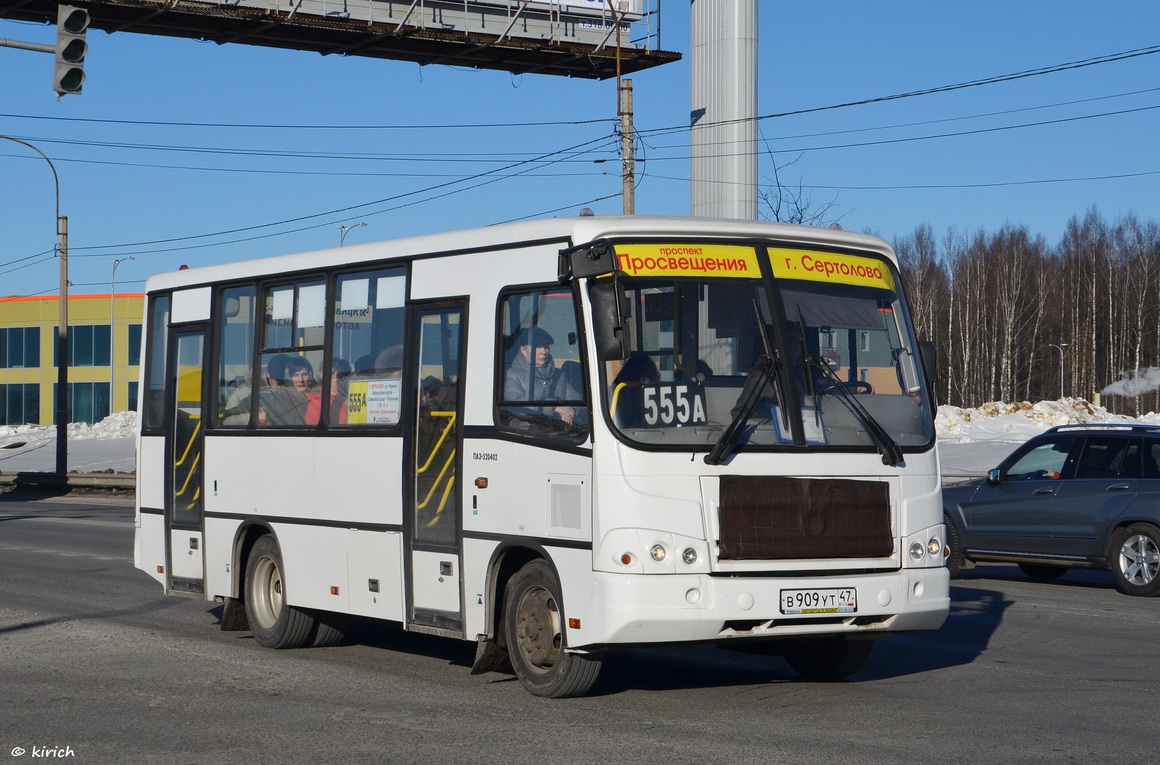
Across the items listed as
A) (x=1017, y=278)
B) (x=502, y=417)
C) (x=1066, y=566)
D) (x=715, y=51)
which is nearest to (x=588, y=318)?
(x=502, y=417)

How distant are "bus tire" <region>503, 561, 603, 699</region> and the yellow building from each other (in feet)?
254

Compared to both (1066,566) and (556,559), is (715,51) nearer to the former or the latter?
(1066,566)

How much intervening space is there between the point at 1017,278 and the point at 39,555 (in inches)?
3091

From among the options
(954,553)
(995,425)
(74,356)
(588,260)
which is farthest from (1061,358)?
(588,260)

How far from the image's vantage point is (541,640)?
8656mm

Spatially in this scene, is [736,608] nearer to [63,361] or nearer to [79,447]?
[63,361]

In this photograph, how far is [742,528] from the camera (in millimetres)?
Result: 8156

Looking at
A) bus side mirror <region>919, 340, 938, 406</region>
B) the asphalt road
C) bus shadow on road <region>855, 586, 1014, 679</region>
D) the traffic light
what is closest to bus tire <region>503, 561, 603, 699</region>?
the asphalt road

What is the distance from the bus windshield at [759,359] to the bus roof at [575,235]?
0.45 ft

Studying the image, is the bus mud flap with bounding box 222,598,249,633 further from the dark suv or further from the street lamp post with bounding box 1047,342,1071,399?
the street lamp post with bounding box 1047,342,1071,399

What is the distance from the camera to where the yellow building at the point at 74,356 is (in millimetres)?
83812

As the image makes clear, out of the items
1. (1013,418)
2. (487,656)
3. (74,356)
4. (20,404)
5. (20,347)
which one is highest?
(20,347)

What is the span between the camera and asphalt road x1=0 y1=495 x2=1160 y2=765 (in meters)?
7.17

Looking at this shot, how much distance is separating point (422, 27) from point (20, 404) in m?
60.7
